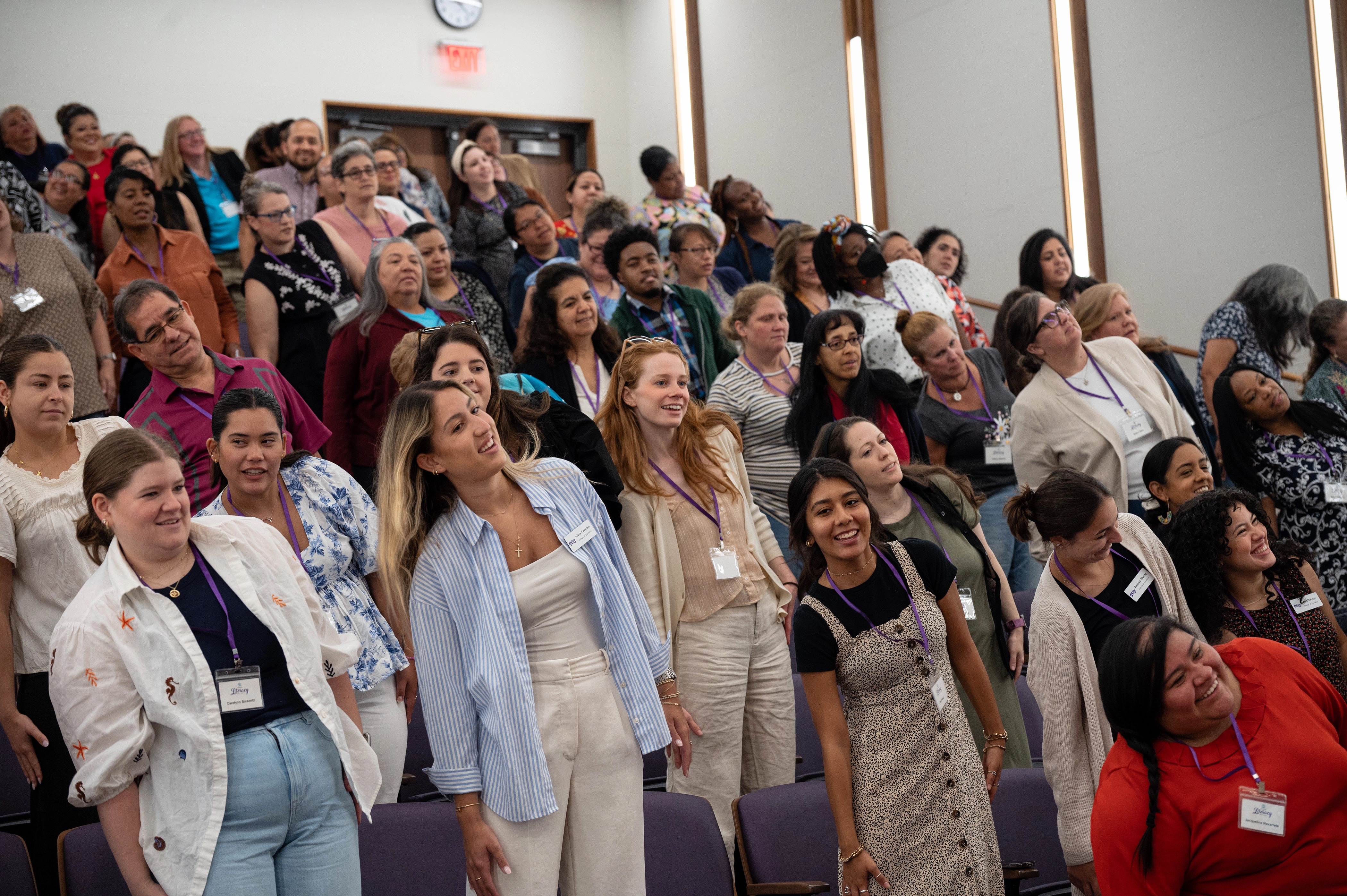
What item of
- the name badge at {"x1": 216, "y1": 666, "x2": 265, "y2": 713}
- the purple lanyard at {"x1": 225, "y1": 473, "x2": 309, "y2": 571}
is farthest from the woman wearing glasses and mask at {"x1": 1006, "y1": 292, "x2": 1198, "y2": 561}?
the name badge at {"x1": 216, "y1": 666, "x2": 265, "y2": 713}

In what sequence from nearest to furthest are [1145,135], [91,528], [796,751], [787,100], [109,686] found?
[109,686]
[91,528]
[796,751]
[1145,135]
[787,100]

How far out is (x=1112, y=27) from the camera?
7.32m

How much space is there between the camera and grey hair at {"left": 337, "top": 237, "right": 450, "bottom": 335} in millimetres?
4102

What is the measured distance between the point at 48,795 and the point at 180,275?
3.04m

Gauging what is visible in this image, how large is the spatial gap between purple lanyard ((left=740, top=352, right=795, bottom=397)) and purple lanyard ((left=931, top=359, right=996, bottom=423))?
0.68 metres

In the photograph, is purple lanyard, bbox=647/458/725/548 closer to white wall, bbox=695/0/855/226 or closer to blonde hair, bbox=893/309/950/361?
blonde hair, bbox=893/309/950/361

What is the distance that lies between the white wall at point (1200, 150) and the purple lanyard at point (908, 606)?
4931 millimetres

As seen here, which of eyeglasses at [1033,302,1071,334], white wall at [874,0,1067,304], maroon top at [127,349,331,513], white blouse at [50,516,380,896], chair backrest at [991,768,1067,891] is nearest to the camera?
white blouse at [50,516,380,896]

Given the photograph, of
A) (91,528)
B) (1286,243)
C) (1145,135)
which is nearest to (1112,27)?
(1145,135)

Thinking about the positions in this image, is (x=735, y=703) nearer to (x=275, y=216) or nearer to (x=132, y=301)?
(x=132, y=301)

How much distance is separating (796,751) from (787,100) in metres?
7.78

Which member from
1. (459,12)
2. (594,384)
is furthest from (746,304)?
(459,12)

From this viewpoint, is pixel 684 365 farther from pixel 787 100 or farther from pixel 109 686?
pixel 787 100

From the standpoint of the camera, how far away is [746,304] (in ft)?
13.9
